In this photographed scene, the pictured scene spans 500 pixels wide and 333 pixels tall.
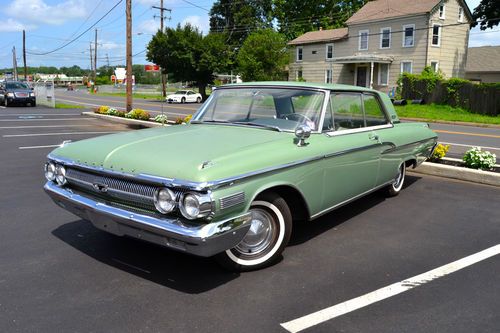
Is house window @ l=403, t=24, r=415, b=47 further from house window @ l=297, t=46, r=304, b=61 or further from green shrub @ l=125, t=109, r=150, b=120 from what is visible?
green shrub @ l=125, t=109, r=150, b=120

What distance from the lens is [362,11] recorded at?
39.7 meters

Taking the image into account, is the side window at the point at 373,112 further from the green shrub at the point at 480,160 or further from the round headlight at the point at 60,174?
the round headlight at the point at 60,174

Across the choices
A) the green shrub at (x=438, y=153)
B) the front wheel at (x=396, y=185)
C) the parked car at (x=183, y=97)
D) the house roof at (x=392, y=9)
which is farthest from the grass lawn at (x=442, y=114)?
the parked car at (x=183, y=97)

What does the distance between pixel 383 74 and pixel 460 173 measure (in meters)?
31.7

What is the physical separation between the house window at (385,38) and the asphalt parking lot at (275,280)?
1325 inches

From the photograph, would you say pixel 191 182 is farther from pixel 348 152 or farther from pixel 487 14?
pixel 487 14

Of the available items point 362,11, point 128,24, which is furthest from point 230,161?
point 362,11

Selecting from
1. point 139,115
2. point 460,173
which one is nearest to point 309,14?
point 139,115

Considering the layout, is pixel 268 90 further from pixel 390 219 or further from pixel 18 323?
pixel 18 323

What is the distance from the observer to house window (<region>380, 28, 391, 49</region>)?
36469 millimetres

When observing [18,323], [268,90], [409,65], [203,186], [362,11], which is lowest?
[18,323]

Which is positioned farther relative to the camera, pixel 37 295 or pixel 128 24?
pixel 128 24

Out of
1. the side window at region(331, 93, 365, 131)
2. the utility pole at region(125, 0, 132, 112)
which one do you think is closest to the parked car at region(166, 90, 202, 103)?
the utility pole at region(125, 0, 132, 112)

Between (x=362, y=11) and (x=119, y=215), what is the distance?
4038 cm
